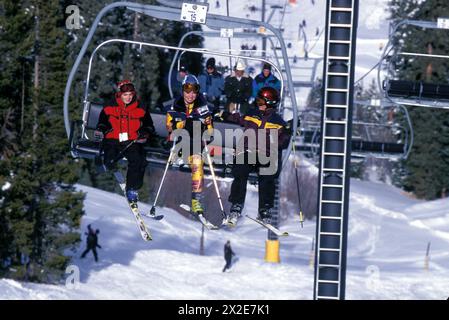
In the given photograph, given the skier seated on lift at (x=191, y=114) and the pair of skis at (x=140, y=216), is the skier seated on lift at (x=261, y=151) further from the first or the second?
the pair of skis at (x=140, y=216)

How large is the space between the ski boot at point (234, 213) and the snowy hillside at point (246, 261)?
27.2 metres

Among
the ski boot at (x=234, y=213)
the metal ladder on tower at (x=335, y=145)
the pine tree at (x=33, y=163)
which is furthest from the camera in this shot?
the pine tree at (x=33, y=163)

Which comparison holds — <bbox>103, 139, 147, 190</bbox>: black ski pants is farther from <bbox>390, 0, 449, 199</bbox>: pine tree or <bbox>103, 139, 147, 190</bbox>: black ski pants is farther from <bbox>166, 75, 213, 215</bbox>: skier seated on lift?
<bbox>390, 0, 449, 199</bbox>: pine tree

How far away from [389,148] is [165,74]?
29.7 metres

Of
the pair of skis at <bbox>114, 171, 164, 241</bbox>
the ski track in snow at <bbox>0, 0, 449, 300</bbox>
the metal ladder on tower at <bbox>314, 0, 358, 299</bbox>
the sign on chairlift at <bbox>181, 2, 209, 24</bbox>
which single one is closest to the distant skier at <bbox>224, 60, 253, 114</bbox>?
the sign on chairlift at <bbox>181, 2, 209, 24</bbox>

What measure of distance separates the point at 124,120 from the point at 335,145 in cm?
215

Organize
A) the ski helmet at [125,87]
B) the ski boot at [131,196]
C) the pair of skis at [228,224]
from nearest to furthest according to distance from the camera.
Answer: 1. the pair of skis at [228,224]
2. the ski helmet at [125,87]
3. the ski boot at [131,196]

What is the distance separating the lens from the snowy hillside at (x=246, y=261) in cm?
4353

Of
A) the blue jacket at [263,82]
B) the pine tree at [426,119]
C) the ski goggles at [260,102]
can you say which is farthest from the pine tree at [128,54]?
the ski goggles at [260,102]

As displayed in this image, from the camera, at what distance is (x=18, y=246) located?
44.6 meters

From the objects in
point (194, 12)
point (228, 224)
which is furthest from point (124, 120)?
point (228, 224)

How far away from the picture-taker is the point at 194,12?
43.0 feet

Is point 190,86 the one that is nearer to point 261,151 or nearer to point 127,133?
point 127,133
